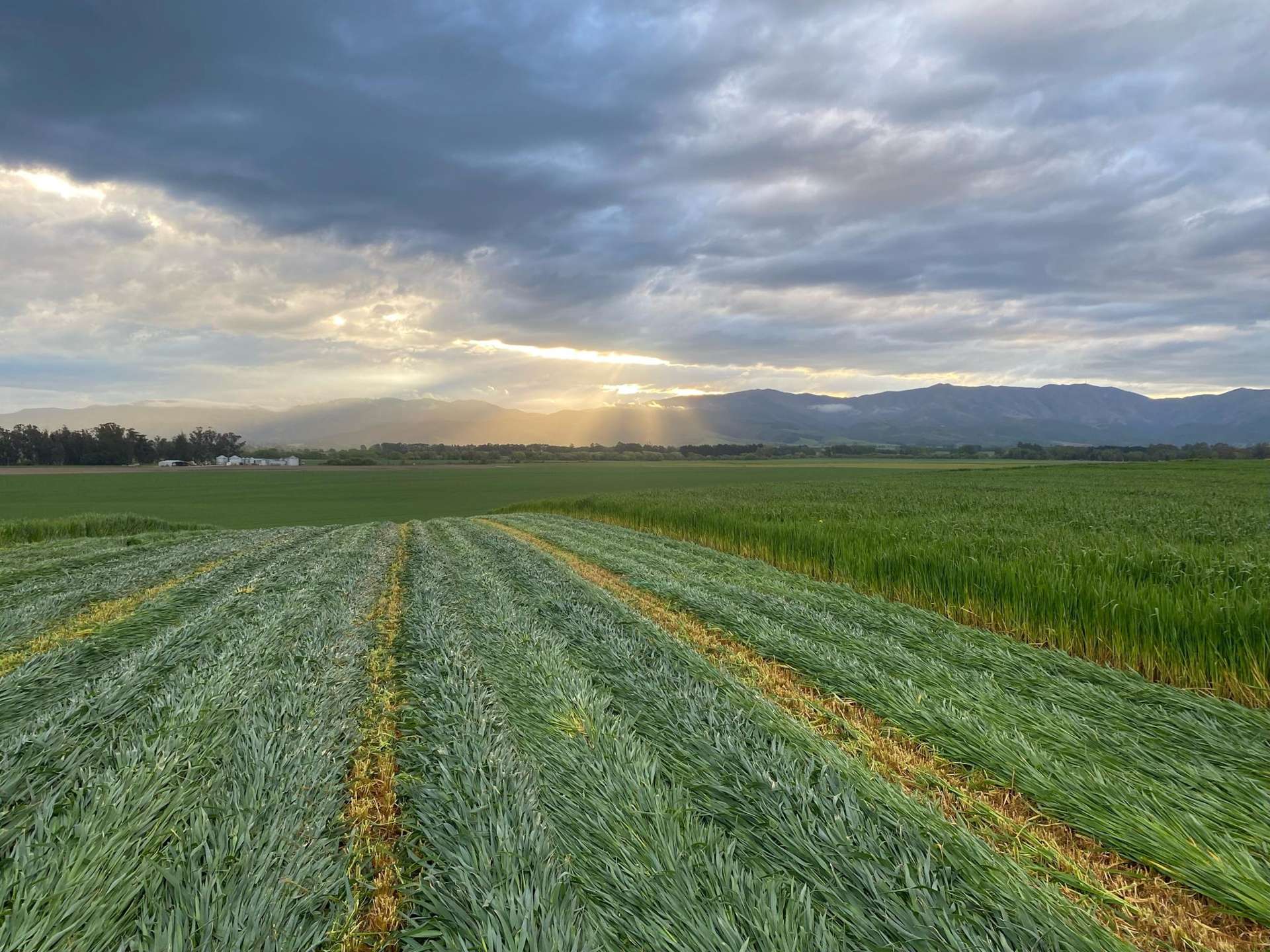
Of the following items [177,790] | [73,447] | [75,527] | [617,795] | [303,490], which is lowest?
[303,490]

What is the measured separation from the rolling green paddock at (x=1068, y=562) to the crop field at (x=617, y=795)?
0.94 m

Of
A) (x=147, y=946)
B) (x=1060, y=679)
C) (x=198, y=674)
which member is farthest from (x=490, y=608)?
(x=1060, y=679)

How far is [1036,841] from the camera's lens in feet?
10.3

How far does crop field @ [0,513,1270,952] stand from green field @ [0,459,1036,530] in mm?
33743

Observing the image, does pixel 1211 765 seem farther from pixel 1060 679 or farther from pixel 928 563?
pixel 928 563

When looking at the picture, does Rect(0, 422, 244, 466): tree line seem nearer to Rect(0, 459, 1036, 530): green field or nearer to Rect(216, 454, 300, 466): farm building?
Rect(0, 459, 1036, 530): green field

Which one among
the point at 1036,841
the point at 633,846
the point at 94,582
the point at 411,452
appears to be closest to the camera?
the point at 633,846

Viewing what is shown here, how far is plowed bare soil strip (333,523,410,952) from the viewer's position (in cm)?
257

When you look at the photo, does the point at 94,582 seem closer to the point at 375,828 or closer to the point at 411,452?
the point at 375,828

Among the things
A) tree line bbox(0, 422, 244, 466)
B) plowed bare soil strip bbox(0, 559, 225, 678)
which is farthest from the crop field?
tree line bbox(0, 422, 244, 466)

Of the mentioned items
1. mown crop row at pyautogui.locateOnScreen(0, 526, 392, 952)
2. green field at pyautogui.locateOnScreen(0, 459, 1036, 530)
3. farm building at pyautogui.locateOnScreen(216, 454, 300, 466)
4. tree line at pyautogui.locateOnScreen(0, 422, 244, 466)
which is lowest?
green field at pyautogui.locateOnScreen(0, 459, 1036, 530)

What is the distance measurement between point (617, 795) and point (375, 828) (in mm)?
1483

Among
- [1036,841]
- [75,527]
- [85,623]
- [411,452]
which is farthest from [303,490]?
[411,452]

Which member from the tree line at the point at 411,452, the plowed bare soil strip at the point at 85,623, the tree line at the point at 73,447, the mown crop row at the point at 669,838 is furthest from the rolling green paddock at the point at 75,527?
the tree line at the point at 73,447
